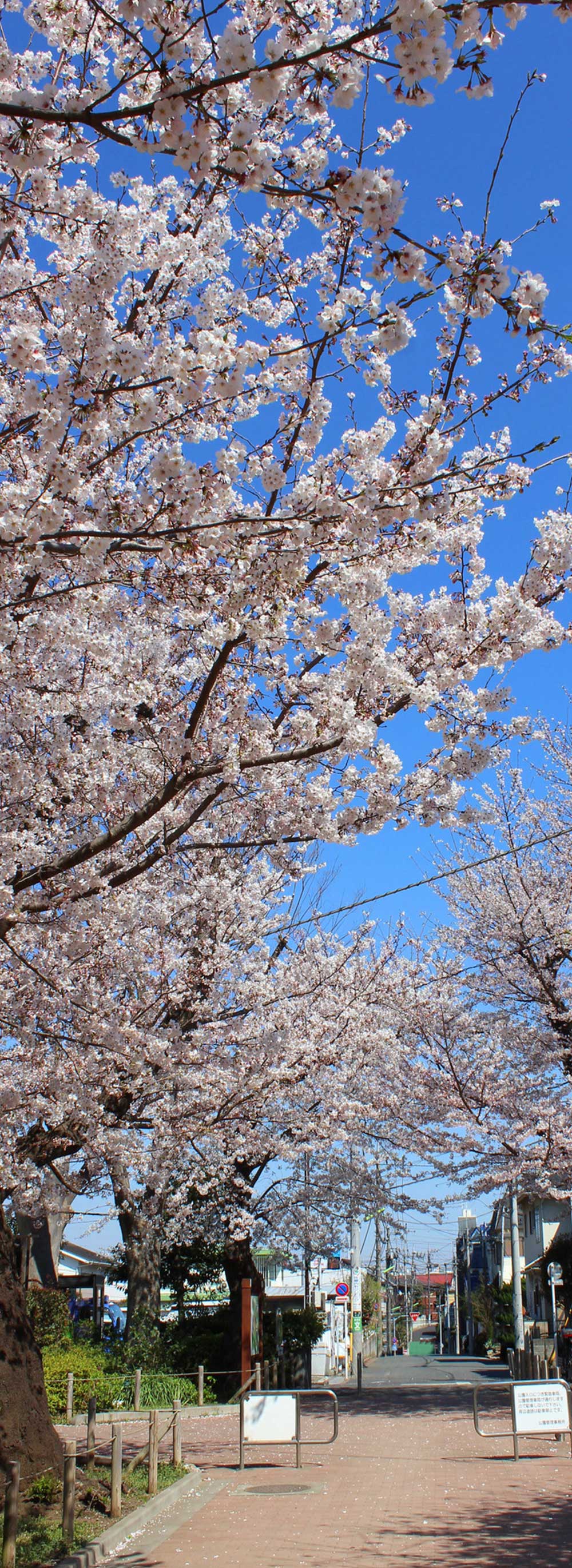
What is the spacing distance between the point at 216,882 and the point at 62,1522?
5.98m

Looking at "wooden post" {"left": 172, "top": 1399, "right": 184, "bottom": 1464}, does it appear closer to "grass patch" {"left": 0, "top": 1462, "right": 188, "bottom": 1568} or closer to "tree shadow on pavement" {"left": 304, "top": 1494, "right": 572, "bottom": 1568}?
"grass patch" {"left": 0, "top": 1462, "right": 188, "bottom": 1568}

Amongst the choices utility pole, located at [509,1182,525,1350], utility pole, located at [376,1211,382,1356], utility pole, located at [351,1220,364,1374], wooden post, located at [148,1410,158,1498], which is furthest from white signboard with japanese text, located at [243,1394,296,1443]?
utility pole, located at [351,1220,364,1374]

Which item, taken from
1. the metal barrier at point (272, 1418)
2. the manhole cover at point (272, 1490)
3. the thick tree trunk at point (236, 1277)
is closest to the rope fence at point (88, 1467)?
the metal barrier at point (272, 1418)

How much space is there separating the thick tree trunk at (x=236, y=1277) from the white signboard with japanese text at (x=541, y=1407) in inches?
374

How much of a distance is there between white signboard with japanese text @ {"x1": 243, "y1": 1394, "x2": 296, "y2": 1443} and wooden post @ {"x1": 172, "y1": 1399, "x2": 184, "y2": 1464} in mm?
725

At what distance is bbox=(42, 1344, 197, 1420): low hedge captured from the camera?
14836 millimetres

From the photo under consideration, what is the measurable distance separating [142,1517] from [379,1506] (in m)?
2.23

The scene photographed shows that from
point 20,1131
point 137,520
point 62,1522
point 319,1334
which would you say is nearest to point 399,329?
point 137,520

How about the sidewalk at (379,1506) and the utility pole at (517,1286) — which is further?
the utility pole at (517,1286)

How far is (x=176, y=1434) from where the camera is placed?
11828 mm

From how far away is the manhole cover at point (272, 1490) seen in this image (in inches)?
417

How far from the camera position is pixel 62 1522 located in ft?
24.9

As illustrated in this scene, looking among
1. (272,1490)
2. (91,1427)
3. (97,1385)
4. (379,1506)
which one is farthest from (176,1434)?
(97,1385)

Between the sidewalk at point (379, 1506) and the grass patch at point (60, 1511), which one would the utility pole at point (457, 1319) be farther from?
the grass patch at point (60, 1511)
